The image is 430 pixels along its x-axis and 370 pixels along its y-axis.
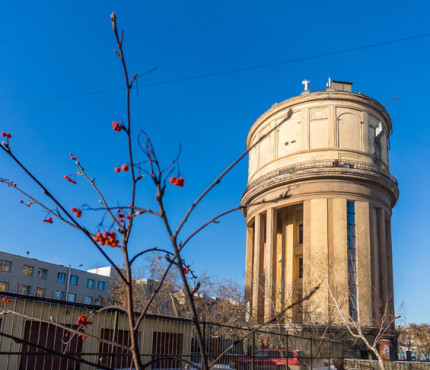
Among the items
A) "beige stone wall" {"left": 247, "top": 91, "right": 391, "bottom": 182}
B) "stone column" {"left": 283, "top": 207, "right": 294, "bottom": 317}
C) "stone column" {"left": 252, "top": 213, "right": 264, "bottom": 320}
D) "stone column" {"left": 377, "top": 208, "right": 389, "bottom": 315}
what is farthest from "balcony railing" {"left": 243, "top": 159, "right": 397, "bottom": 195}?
"stone column" {"left": 283, "top": 207, "right": 294, "bottom": 317}

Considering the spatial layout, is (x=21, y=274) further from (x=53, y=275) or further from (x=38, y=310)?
(x=38, y=310)

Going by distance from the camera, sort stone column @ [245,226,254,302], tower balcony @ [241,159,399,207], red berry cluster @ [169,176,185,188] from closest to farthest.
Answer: red berry cluster @ [169,176,185,188] < tower balcony @ [241,159,399,207] < stone column @ [245,226,254,302]

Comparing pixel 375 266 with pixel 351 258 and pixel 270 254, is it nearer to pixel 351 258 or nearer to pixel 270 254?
pixel 351 258

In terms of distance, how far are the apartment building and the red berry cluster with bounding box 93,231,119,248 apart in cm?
5164

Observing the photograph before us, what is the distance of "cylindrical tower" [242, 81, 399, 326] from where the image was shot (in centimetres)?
3411

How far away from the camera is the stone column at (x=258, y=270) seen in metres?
36.2

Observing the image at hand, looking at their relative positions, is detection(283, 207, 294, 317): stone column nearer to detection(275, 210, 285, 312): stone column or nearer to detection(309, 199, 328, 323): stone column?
detection(275, 210, 285, 312): stone column

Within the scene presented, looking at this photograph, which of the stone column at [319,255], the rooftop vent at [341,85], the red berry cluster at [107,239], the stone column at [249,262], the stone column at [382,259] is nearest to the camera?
the red berry cluster at [107,239]

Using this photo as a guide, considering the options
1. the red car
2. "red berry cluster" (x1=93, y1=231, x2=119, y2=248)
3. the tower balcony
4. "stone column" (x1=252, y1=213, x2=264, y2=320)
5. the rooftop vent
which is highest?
the rooftop vent

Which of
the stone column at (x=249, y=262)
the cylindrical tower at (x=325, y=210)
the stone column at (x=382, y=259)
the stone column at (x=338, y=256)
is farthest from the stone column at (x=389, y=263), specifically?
the stone column at (x=249, y=262)

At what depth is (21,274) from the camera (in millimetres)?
57750

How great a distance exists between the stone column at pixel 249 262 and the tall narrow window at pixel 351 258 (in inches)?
332

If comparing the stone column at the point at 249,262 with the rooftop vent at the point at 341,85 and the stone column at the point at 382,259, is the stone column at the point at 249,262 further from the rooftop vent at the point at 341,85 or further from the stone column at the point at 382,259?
the rooftop vent at the point at 341,85

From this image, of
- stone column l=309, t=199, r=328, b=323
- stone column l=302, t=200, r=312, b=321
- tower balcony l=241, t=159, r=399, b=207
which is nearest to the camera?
stone column l=309, t=199, r=328, b=323
